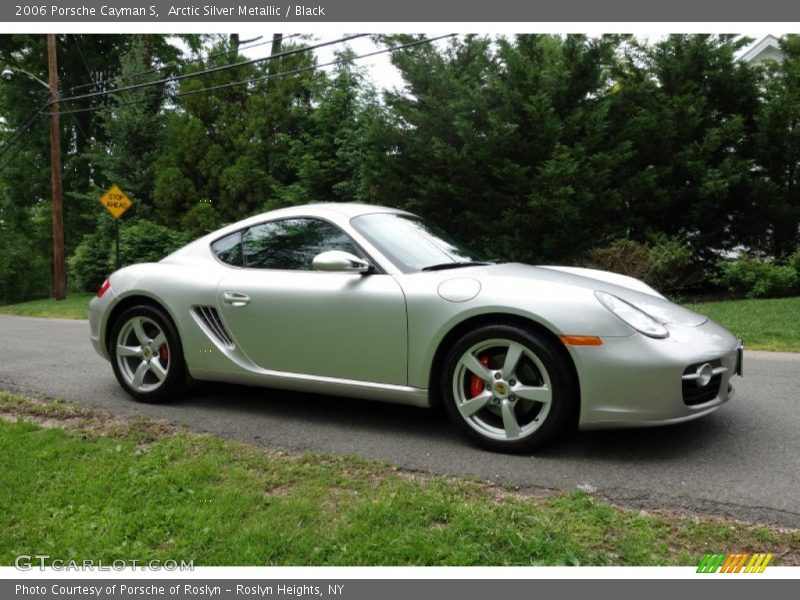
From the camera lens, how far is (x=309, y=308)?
13.1 ft

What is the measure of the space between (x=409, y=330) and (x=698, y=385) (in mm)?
1521

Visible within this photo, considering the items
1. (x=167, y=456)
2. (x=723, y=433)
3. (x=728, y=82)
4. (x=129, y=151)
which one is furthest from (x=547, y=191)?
(x=129, y=151)

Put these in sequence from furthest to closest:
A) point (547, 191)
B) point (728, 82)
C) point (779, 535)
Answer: point (728, 82)
point (547, 191)
point (779, 535)

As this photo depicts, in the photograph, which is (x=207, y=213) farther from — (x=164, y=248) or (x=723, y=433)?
(x=723, y=433)

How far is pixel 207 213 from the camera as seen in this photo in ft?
60.0

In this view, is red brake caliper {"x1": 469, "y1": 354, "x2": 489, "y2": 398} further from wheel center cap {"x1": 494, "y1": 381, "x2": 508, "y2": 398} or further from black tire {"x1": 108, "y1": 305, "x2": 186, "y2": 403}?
black tire {"x1": 108, "y1": 305, "x2": 186, "y2": 403}

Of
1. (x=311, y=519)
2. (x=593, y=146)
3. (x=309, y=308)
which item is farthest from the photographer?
(x=593, y=146)

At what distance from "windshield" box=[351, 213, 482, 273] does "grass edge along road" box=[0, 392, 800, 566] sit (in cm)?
127

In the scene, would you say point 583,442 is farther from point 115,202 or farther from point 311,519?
point 115,202

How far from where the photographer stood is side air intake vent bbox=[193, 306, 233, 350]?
172 inches

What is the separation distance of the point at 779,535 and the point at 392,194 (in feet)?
34.9

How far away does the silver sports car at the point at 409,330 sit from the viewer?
331 cm

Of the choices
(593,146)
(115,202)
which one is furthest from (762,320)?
(115,202)

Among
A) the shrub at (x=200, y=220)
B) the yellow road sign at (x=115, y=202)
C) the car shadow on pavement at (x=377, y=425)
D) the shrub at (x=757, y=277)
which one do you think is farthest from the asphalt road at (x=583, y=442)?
the shrub at (x=200, y=220)
